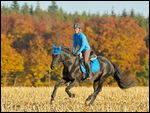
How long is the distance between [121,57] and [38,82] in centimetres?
1073

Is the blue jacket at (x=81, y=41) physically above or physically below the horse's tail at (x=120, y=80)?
above

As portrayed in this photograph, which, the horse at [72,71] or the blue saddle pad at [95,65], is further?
the blue saddle pad at [95,65]

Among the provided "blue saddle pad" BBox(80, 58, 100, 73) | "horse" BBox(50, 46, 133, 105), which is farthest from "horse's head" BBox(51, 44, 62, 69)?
"blue saddle pad" BBox(80, 58, 100, 73)

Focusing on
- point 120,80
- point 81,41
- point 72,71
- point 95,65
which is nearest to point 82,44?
point 81,41

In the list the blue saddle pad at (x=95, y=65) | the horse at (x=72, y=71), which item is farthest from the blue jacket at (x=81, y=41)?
the blue saddle pad at (x=95, y=65)

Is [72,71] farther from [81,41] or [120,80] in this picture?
[120,80]

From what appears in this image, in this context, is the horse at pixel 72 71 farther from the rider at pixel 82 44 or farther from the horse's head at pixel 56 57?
the rider at pixel 82 44

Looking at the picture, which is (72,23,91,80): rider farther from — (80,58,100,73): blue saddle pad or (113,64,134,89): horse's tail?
(113,64,134,89): horse's tail

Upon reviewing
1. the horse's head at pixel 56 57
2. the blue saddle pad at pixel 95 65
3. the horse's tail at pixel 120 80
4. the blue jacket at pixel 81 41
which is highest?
the blue jacket at pixel 81 41

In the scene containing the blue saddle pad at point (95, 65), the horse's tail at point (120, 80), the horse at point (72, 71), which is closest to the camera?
the horse at point (72, 71)

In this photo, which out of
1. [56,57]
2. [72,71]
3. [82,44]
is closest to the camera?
[56,57]

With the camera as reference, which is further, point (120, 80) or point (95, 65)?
point (120, 80)

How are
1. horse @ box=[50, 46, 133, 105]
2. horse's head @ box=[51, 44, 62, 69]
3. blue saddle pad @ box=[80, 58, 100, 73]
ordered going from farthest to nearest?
blue saddle pad @ box=[80, 58, 100, 73] → horse @ box=[50, 46, 133, 105] → horse's head @ box=[51, 44, 62, 69]

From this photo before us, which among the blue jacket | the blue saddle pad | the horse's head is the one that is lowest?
the blue saddle pad
